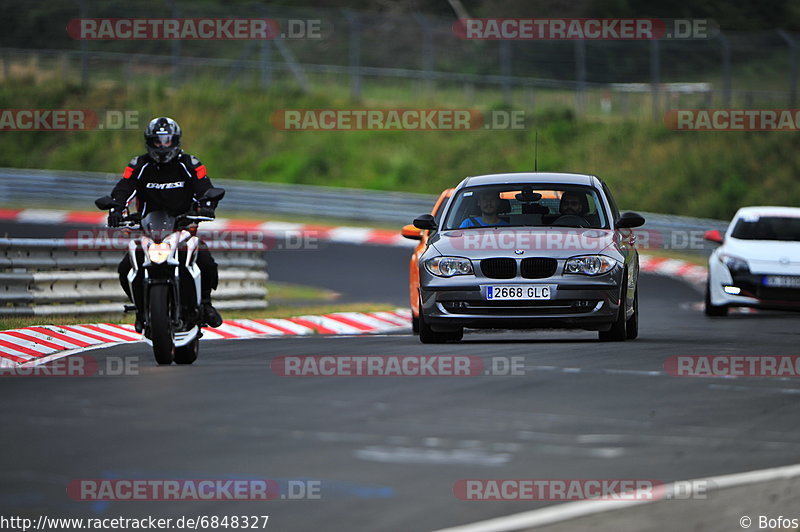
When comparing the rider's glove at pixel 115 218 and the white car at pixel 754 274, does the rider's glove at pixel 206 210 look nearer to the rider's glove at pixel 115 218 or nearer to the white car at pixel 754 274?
the rider's glove at pixel 115 218

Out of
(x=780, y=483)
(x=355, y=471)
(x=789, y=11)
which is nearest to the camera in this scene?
(x=780, y=483)

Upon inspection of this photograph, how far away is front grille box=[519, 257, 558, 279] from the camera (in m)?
13.0

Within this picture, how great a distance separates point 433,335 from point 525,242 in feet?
4.23

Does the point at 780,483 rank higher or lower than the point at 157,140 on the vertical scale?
lower

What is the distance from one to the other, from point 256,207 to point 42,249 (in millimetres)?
21475

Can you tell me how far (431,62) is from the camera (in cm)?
4103

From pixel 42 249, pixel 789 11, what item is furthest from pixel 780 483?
pixel 789 11

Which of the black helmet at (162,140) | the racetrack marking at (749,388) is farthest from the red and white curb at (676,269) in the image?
the black helmet at (162,140)

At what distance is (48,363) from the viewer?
11.8 meters

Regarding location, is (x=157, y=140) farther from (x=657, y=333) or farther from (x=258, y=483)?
(x=657, y=333)

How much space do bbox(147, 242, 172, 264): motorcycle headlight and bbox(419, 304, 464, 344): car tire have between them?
3.02 m

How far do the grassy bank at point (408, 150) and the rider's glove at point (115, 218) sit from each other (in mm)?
27369

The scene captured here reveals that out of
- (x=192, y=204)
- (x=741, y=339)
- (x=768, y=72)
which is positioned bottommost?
Result: (x=741, y=339)

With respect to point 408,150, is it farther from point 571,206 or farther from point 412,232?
point 571,206
